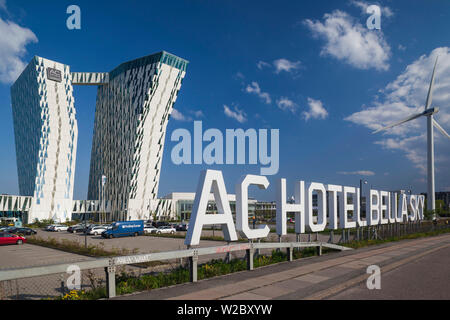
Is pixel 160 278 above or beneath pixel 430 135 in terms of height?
beneath

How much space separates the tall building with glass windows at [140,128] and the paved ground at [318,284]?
8848cm

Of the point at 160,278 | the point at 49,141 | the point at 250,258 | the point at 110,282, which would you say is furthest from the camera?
the point at 49,141

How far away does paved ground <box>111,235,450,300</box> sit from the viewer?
31.8ft

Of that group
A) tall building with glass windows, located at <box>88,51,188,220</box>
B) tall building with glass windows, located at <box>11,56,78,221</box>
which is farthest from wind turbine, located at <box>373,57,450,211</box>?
tall building with glass windows, located at <box>11,56,78,221</box>

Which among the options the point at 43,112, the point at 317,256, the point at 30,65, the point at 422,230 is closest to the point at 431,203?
the point at 422,230

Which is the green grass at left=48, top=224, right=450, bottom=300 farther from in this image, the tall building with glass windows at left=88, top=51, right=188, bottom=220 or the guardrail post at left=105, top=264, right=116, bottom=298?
the tall building with glass windows at left=88, top=51, right=188, bottom=220

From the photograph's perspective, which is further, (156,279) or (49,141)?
(49,141)

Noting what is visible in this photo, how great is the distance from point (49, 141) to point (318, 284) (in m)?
97.9

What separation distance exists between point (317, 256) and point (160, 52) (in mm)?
91790

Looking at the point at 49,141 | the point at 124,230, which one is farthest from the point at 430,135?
the point at 49,141

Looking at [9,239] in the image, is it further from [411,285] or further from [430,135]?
[430,135]

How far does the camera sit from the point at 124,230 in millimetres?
45656

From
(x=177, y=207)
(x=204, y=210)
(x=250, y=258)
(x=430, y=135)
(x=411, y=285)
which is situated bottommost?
(x=411, y=285)

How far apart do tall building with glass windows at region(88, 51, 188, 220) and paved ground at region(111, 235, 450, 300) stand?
8848 cm
